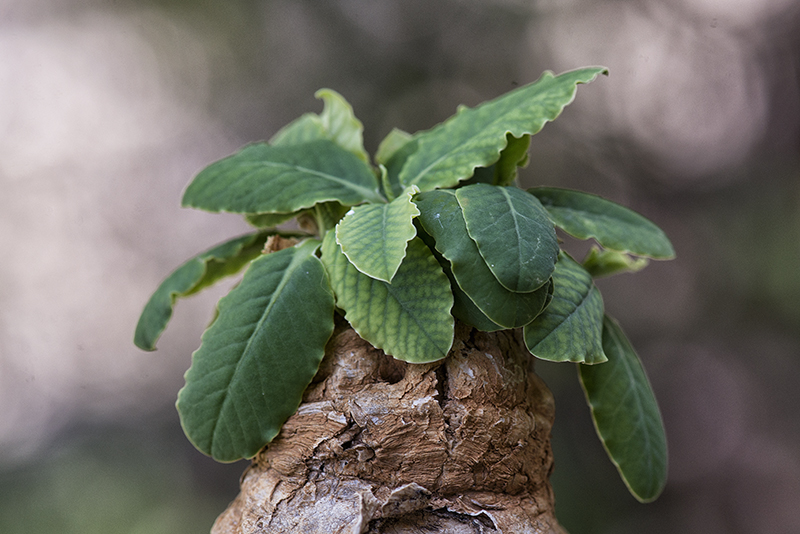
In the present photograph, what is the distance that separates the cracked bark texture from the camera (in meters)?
0.76

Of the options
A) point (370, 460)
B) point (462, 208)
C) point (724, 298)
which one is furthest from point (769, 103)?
point (370, 460)

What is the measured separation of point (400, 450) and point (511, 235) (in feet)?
0.98

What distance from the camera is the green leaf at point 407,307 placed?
71cm

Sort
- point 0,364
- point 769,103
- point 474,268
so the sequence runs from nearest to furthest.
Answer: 1. point 474,268
2. point 0,364
3. point 769,103

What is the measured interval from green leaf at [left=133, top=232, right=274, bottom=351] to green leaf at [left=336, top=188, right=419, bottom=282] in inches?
11.9

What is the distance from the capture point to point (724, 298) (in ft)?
5.99

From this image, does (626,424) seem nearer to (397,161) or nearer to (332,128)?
(397,161)

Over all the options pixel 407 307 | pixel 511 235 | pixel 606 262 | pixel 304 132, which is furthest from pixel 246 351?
pixel 606 262

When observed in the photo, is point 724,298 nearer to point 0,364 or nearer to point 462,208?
point 462,208

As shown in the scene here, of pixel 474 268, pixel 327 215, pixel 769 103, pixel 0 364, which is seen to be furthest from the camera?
pixel 769 103

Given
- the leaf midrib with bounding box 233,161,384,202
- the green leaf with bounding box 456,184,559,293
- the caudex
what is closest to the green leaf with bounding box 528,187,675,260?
the caudex

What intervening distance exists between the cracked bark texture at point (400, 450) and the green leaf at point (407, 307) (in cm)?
7

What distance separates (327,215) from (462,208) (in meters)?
0.26

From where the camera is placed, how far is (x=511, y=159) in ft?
2.89
